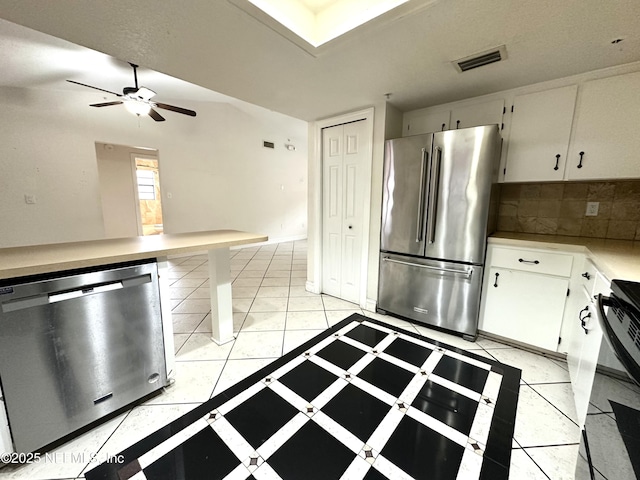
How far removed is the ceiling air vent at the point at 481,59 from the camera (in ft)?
5.26

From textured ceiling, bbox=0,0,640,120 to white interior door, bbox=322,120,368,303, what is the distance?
528mm

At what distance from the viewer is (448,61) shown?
1.73m

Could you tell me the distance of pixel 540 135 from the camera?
2.05 m

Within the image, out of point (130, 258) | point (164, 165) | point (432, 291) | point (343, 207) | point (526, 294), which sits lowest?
point (432, 291)

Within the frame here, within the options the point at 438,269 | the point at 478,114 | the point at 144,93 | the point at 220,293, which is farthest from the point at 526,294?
the point at 144,93

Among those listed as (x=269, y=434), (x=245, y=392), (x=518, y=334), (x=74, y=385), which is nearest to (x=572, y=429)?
(x=518, y=334)

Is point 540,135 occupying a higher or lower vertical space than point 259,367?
higher

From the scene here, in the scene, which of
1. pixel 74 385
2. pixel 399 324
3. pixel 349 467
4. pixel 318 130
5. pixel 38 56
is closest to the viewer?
pixel 349 467

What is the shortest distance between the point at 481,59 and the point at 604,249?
1.55m

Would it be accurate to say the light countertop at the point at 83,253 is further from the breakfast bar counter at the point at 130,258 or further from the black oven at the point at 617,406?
the black oven at the point at 617,406

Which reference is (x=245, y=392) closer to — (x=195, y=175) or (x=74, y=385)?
(x=74, y=385)

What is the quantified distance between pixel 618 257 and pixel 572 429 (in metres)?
1.02

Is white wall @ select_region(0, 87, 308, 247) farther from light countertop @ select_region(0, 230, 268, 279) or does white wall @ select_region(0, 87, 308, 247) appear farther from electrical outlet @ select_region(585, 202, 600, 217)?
electrical outlet @ select_region(585, 202, 600, 217)

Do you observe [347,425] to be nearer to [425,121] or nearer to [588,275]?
[588,275]
